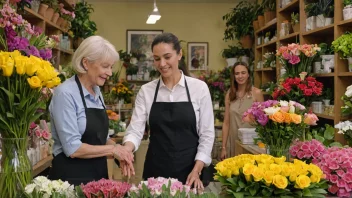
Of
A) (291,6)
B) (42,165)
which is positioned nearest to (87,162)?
(42,165)

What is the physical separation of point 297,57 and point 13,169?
9.72 feet

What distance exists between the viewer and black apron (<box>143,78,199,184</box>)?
2301 mm

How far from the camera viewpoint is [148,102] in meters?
2.37

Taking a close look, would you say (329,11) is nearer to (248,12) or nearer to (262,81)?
(262,81)

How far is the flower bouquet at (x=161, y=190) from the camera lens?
4.33 feet

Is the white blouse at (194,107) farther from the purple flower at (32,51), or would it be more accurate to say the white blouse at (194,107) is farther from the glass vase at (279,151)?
the purple flower at (32,51)

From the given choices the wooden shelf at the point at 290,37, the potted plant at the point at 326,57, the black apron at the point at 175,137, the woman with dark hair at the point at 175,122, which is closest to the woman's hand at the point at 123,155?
the woman with dark hair at the point at 175,122

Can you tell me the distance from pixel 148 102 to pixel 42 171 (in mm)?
1436

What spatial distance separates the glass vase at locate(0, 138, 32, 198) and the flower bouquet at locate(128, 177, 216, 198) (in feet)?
1.35

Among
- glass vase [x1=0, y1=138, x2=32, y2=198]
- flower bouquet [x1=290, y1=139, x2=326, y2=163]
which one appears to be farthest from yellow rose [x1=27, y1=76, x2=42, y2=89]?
flower bouquet [x1=290, y1=139, x2=326, y2=163]

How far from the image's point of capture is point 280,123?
1.90 m

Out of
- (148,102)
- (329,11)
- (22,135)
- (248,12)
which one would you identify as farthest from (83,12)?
(22,135)

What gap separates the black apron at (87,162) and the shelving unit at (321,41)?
2.24 metres

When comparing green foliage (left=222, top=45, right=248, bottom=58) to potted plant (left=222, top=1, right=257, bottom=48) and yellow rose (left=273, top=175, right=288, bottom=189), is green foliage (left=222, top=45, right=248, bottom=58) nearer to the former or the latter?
potted plant (left=222, top=1, right=257, bottom=48)
